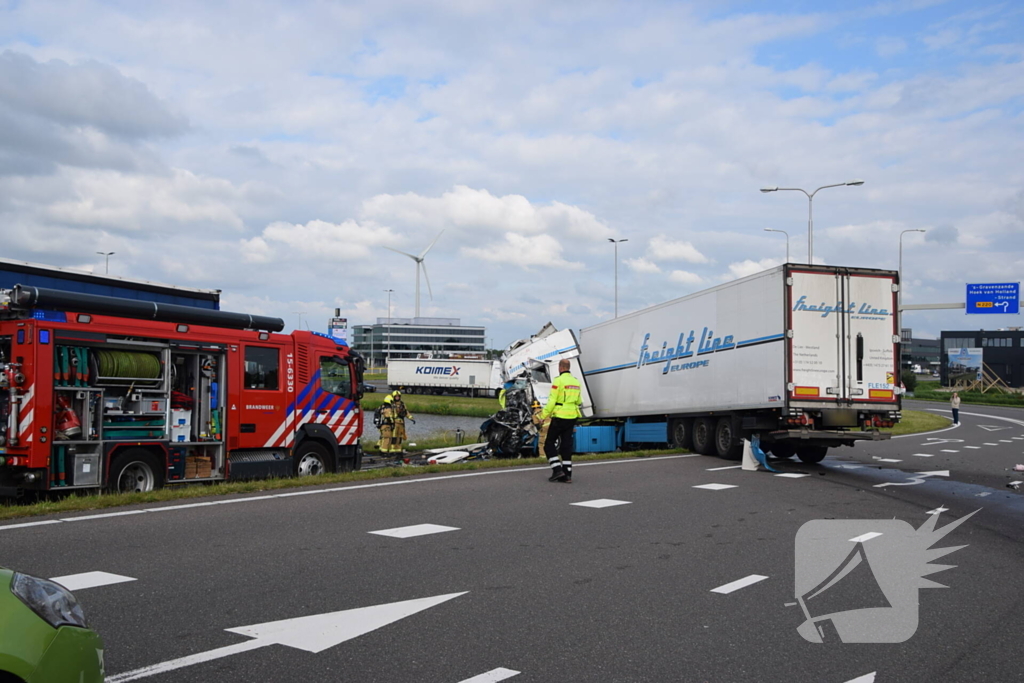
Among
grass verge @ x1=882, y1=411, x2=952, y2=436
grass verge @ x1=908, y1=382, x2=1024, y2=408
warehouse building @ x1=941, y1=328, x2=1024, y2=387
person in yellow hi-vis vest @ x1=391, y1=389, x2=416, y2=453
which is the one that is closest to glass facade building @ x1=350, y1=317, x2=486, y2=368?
warehouse building @ x1=941, y1=328, x2=1024, y2=387

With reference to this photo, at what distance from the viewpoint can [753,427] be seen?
17391 mm

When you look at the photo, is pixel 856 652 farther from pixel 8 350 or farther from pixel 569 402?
pixel 8 350

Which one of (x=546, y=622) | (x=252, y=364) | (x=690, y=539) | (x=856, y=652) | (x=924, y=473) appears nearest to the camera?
(x=856, y=652)

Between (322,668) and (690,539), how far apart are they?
4.87 m

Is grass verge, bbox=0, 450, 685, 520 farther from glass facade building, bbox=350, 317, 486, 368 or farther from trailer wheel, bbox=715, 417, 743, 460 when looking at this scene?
glass facade building, bbox=350, 317, 486, 368

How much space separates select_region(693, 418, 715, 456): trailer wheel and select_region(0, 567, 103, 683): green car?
56.6 feet

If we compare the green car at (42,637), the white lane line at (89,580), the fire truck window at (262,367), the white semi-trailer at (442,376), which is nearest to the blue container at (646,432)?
the fire truck window at (262,367)

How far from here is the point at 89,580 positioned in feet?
20.8

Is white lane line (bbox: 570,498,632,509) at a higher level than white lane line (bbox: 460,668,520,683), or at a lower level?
lower

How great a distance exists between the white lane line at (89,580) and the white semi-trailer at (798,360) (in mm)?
12524

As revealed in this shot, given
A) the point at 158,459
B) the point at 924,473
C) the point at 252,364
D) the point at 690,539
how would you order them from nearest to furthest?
the point at 690,539 < the point at 158,459 < the point at 252,364 < the point at 924,473

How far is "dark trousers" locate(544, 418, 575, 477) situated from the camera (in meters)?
13.2

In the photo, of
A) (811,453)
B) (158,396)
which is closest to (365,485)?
(158,396)

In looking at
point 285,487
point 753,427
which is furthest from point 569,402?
point 753,427
